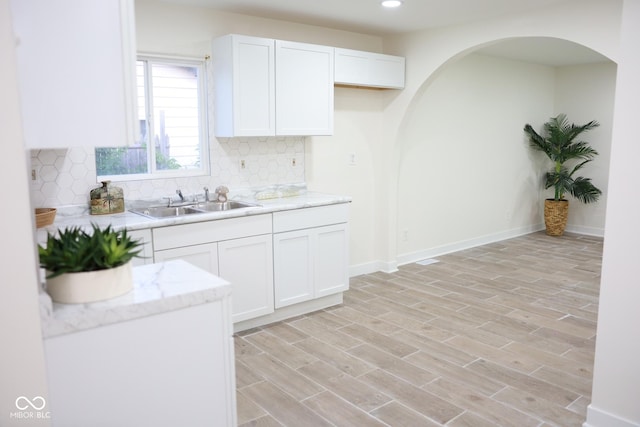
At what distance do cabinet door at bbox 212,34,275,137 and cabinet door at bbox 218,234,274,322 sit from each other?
0.86m

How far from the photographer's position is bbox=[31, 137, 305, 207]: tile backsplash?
3287mm

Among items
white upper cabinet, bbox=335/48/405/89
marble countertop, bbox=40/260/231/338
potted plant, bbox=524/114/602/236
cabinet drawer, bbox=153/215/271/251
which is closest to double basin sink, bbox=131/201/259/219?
cabinet drawer, bbox=153/215/271/251

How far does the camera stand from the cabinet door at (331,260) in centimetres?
412

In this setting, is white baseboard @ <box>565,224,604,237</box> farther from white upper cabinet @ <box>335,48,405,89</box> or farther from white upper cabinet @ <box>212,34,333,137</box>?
white upper cabinet @ <box>212,34,333,137</box>

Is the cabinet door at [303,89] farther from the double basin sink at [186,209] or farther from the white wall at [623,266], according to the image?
the white wall at [623,266]

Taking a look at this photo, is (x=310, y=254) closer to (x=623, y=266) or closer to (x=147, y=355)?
(x=623, y=266)

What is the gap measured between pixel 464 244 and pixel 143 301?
542 centimetres

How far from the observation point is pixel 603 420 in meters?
2.42

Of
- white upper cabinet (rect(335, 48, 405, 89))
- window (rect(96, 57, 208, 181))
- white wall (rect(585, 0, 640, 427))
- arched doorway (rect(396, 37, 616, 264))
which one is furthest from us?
arched doorway (rect(396, 37, 616, 264))

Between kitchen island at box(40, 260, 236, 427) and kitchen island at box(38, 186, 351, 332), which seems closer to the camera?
kitchen island at box(40, 260, 236, 427)

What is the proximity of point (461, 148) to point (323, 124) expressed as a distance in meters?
2.55

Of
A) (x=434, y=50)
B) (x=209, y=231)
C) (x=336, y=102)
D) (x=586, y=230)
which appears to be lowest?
(x=586, y=230)

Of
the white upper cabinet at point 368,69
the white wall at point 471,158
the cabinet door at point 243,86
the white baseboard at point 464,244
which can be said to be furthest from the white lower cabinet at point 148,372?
the white baseboard at point 464,244

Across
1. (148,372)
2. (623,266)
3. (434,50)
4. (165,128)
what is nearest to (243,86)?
(165,128)
